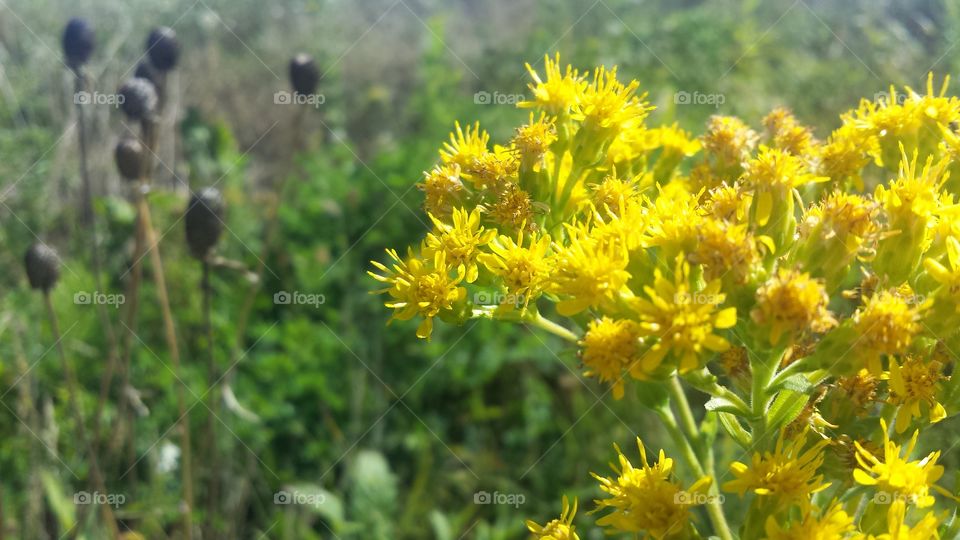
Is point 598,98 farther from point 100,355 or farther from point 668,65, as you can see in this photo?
point 668,65

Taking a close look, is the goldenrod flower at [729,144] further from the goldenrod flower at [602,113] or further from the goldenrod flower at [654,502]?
the goldenrod flower at [654,502]

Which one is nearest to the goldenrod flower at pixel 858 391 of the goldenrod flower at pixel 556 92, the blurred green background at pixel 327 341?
the goldenrod flower at pixel 556 92

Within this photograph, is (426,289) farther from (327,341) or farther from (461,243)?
(327,341)

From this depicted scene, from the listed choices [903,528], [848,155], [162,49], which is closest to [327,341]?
[162,49]

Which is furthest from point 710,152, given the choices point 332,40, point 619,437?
point 332,40

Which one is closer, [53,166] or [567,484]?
[567,484]

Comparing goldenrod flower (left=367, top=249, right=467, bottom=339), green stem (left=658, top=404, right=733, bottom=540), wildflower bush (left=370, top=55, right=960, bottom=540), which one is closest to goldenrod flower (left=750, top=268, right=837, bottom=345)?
wildflower bush (left=370, top=55, right=960, bottom=540)
